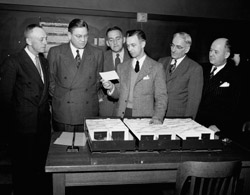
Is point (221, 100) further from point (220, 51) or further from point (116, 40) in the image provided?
point (116, 40)

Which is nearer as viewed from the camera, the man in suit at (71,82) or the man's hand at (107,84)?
the man's hand at (107,84)

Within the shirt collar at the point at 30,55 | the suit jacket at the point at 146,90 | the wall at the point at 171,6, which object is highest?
the wall at the point at 171,6

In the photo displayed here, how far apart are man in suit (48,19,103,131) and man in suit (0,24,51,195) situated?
4.6 inches

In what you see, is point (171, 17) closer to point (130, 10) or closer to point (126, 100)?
point (130, 10)

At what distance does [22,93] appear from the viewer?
2693mm

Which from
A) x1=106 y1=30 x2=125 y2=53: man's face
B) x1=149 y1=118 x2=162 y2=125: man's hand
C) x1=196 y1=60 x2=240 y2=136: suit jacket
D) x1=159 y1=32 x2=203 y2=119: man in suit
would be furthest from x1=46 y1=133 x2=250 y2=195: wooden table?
x1=106 y1=30 x2=125 y2=53: man's face

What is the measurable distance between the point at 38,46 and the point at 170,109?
1544 mm

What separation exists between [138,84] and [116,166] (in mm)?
1159

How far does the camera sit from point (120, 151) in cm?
185

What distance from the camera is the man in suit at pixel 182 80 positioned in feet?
9.70

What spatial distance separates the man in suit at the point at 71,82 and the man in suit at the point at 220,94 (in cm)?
123

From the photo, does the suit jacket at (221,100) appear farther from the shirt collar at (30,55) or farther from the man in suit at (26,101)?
the shirt collar at (30,55)

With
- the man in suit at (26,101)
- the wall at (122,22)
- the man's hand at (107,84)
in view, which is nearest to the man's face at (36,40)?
the man in suit at (26,101)

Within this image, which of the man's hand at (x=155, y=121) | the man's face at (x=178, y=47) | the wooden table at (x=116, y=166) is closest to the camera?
the wooden table at (x=116, y=166)
